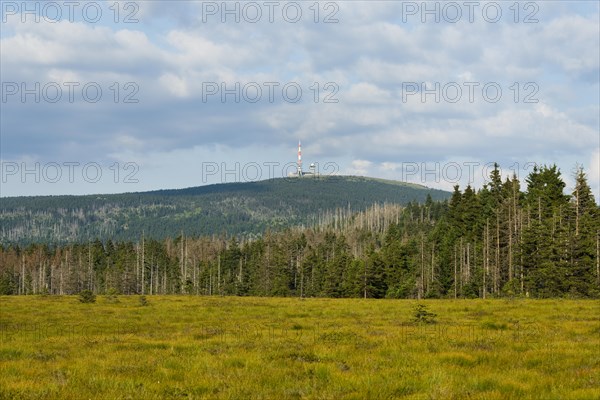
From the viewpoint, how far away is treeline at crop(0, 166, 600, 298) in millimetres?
62781

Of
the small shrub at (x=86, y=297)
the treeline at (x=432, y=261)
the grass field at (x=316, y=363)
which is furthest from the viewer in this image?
the treeline at (x=432, y=261)

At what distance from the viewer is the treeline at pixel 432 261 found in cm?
6278

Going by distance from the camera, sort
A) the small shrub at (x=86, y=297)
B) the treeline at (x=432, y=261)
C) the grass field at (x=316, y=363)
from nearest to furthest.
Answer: the grass field at (x=316, y=363) < the small shrub at (x=86, y=297) < the treeline at (x=432, y=261)

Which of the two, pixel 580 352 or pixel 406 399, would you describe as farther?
pixel 580 352

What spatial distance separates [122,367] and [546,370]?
10.3 meters

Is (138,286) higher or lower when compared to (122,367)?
lower

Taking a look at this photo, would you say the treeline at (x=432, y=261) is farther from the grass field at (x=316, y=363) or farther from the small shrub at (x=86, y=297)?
the grass field at (x=316, y=363)

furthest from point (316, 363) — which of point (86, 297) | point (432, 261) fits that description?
point (432, 261)

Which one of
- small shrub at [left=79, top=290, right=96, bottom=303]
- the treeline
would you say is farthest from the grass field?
the treeline

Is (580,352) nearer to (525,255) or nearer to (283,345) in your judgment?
(283,345)

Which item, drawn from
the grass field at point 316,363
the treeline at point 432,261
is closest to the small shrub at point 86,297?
the treeline at point 432,261

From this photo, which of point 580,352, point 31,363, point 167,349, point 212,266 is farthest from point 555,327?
point 212,266

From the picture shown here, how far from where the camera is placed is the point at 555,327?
2306 centimetres

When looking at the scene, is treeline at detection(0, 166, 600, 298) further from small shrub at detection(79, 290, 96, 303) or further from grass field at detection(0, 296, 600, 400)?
grass field at detection(0, 296, 600, 400)
